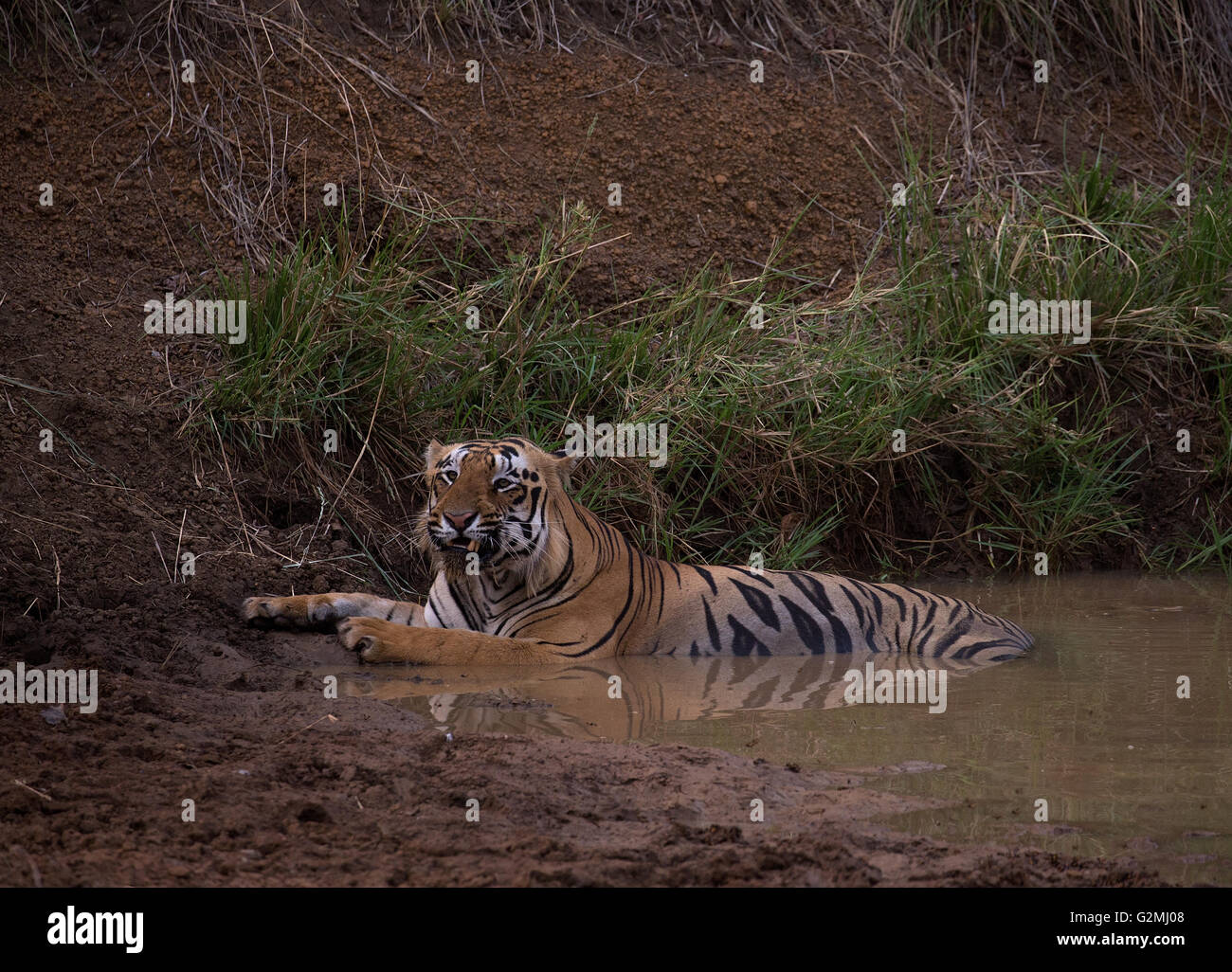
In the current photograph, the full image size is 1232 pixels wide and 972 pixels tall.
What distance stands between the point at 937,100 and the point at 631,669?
21.5 ft

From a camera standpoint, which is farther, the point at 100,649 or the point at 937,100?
the point at 937,100

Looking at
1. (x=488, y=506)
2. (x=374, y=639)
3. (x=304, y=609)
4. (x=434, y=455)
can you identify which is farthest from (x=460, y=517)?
(x=304, y=609)

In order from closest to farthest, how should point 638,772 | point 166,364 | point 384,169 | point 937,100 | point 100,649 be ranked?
point 638,772, point 100,649, point 166,364, point 384,169, point 937,100

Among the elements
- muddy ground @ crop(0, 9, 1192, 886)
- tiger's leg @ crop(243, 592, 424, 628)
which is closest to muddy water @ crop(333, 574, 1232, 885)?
muddy ground @ crop(0, 9, 1192, 886)

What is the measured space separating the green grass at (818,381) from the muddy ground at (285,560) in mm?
508

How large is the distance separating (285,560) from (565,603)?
1.33 m

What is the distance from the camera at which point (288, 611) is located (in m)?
5.17

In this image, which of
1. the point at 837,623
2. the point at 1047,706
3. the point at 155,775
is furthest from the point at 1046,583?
the point at 155,775

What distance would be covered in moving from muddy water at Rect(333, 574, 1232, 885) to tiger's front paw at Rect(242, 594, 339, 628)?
1.57ft

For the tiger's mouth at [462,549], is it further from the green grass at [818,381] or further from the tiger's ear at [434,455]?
the green grass at [818,381]

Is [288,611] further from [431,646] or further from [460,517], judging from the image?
[460,517]

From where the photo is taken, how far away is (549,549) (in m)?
5.36
